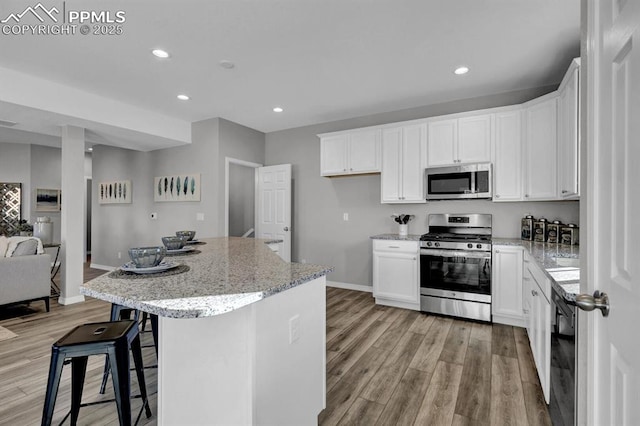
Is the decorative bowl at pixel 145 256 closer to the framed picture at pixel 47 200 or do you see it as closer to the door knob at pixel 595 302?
the door knob at pixel 595 302

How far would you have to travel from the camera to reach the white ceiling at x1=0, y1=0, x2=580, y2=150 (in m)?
2.26

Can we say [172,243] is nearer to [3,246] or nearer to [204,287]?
[204,287]

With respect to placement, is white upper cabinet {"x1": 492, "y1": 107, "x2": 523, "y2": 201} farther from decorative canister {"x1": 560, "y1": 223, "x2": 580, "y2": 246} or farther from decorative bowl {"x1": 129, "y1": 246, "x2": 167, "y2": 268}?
decorative bowl {"x1": 129, "y1": 246, "x2": 167, "y2": 268}

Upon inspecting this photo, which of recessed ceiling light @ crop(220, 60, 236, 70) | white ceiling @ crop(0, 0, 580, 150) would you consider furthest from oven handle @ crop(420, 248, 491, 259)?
recessed ceiling light @ crop(220, 60, 236, 70)

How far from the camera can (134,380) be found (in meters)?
2.16

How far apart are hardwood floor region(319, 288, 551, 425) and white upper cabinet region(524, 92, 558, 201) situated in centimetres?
150

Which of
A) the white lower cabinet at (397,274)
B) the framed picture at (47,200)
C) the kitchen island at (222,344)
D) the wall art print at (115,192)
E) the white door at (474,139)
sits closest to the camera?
the kitchen island at (222,344)

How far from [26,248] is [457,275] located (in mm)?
5170

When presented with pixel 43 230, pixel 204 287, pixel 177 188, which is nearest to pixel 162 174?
pixel 177 188

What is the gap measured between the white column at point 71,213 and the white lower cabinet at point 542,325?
507cm

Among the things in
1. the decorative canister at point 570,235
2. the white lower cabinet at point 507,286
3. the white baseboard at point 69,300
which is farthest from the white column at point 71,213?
the decorative canister at point 570,235

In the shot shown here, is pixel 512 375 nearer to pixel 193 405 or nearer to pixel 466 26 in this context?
pixel 193 405

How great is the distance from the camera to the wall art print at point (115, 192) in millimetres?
5938

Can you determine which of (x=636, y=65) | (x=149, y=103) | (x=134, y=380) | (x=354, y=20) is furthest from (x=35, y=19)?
(x=636, y=65)
